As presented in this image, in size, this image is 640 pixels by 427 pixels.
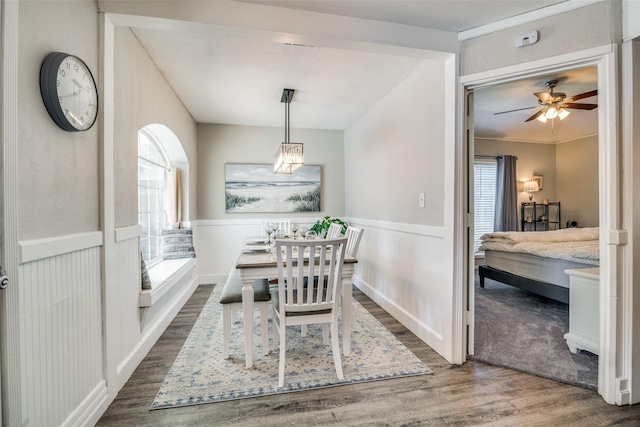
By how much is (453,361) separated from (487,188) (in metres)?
4.78

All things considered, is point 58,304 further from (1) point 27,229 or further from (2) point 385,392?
(2) point 385,392

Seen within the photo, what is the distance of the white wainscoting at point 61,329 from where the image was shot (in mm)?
1211

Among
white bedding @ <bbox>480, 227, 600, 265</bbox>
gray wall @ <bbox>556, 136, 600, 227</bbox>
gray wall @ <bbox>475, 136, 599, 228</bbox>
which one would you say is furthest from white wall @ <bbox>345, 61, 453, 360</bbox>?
gray wall @ <bbox>556, 136, 600, 227</bbox>

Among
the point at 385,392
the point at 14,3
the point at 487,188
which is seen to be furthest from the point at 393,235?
the point at 487,188

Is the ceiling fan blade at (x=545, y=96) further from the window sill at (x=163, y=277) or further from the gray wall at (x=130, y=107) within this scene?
the window sill at (x=163, y=277)

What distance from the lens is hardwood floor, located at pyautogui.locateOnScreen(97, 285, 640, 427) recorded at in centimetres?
165

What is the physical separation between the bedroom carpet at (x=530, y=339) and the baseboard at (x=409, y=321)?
0.27 meters

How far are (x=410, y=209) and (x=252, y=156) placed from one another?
9.37 feet

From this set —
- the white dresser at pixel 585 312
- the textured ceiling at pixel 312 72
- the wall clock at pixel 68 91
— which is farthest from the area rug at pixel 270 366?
the textured ceiling at pixel 312 72

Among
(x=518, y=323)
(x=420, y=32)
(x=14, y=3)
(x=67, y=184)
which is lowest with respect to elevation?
(x=518, y=323)

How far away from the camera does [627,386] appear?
1.80 meters

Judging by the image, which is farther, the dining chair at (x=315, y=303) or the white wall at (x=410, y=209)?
the white wall at (x=410, y=209)

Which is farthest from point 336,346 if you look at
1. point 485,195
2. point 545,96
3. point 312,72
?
point 485,195

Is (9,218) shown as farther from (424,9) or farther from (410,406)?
(424,9)
